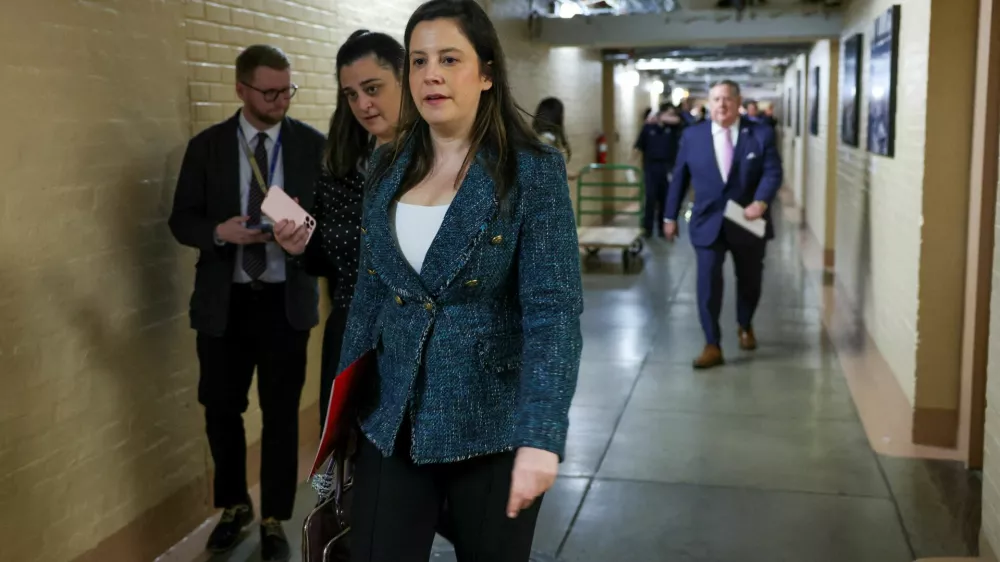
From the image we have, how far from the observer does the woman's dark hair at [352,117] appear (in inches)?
111

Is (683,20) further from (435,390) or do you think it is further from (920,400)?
(435,390)

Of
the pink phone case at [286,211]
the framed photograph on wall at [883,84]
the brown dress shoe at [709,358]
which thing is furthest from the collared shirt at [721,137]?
the pink phone case at [286,211]

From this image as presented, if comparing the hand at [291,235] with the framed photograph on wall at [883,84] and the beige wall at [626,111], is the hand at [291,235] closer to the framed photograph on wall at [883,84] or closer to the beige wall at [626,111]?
the framed photograph on wall at [883,84]

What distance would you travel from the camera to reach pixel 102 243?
320 centimetres

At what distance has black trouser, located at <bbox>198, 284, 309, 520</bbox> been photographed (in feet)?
11.0

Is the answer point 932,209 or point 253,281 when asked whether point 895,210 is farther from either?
point 253,281

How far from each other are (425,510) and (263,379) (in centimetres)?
166

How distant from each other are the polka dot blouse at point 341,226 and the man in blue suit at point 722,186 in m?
3.62

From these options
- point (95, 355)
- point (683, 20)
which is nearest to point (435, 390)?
point (95, 355)

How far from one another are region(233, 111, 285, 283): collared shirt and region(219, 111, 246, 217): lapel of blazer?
0.02 meters

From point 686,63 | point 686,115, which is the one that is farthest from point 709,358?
point 686,63

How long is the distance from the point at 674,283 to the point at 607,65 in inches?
281

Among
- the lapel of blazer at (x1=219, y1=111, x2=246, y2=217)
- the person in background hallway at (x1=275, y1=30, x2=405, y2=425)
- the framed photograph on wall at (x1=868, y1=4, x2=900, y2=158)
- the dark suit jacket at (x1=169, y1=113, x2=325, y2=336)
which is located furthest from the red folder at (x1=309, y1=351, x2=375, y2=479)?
the framed photograph on wall at (x1=868, y1=4, x2=900, y2=158)

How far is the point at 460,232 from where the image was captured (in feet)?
5.84
